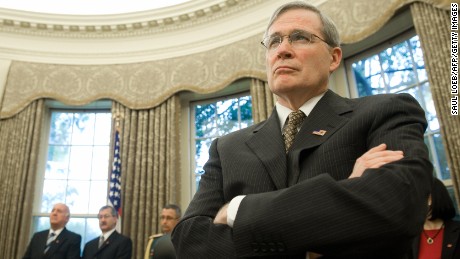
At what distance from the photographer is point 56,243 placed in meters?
4.72

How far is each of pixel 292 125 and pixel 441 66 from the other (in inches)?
126

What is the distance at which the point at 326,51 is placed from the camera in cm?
134

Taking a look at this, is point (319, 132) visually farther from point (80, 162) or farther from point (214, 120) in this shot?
point (80, 162)

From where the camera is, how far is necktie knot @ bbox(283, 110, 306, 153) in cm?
119

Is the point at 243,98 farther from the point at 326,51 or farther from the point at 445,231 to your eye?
the point at 326,51

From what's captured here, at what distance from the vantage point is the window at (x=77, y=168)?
243 inches

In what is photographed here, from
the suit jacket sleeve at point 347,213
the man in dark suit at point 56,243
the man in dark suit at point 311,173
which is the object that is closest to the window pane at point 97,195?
the man in dark suit at point 56,243

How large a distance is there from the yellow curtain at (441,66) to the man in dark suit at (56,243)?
171 inches

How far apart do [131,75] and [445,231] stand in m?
5.33

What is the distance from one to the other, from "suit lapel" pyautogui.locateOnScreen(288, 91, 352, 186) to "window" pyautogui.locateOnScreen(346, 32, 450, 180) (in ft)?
11.3

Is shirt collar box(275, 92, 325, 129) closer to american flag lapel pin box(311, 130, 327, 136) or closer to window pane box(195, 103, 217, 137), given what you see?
american flag lapel pin box(311, 130, 327, 136)

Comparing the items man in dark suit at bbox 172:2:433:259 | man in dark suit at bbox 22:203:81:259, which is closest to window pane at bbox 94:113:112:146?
man in dark suit at bbox 22:203:81:259

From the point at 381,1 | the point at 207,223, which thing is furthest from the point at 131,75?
the point at 207,223

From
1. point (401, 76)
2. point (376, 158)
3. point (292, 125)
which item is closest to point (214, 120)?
point (401, 76)
